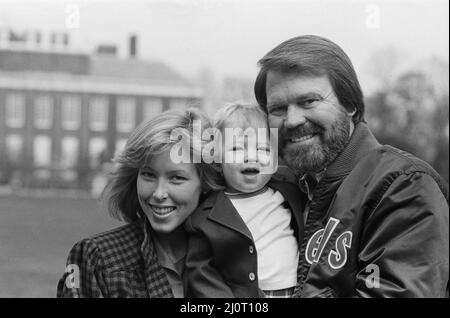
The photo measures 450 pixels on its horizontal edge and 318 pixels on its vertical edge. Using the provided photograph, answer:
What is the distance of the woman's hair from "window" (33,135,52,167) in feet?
93.3

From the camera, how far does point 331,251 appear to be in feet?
4.43

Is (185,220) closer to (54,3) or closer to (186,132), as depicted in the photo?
(186,132)

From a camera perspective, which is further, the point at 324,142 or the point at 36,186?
the point at 36,186

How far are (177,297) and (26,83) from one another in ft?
104

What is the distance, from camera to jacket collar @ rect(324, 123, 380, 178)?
145 centimetres

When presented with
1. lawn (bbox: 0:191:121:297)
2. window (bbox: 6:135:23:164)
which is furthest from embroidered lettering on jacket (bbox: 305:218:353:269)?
window (bbox: 6:135:23:164)

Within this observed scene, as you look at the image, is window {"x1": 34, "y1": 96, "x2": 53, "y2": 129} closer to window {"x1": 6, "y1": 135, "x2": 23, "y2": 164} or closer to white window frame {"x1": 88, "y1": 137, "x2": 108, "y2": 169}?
window {"x1": 6, "y1": 135, "x2": 23, "y2": 164}

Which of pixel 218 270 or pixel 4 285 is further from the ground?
pixel 218 270

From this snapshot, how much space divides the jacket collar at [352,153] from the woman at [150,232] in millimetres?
274

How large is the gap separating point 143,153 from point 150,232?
181mm

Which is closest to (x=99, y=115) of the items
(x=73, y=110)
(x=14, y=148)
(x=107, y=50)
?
(x=73, y=110)
